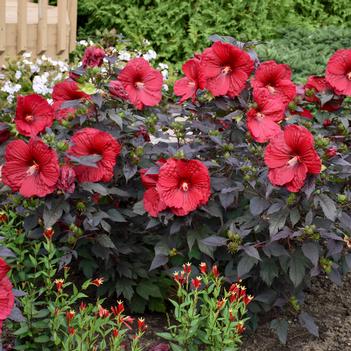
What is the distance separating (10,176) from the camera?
8.70 feet

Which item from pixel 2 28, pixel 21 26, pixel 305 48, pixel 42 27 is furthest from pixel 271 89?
pixel 305 48

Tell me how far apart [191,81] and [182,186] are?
0.59m

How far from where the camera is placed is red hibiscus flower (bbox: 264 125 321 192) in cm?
250

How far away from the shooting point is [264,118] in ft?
9.35

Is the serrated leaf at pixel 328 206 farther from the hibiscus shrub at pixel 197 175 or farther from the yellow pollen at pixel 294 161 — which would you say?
the yellow pollen at pixel 294 161

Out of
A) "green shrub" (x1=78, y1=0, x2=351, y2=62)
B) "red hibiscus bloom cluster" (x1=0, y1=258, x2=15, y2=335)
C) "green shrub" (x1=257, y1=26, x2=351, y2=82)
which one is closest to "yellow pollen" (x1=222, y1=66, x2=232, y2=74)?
"red hibiscus bloom cluster" (x1=0, y1=258, x2=15, y2=335)

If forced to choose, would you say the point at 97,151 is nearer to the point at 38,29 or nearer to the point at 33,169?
the point at 33,169

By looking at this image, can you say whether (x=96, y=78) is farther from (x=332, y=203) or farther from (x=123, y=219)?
(x=332, y=203)

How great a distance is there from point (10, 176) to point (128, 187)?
1.65ft

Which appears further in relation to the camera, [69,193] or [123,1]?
[123,1]

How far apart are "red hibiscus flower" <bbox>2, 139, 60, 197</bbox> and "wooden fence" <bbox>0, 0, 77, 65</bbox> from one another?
3794 millimetres

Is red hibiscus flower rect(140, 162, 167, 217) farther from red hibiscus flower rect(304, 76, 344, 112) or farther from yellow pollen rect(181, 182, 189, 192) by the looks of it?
red hibiscus flower rect(304, 76, 344, 112)

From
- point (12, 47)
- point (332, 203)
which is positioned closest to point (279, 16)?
point (12, 47)

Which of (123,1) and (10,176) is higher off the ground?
(10,176)
